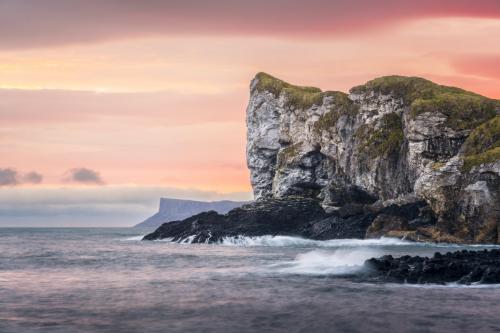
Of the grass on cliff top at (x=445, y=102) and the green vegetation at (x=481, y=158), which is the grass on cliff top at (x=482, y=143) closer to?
the green vegetation at (x=481, y=158)

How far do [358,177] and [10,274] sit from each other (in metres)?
80.7

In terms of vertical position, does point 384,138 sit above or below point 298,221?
above

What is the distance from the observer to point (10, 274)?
172ft

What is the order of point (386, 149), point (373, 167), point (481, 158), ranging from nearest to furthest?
1. point (481, 158)
2. point (386, 149)
3. point (373, 167)

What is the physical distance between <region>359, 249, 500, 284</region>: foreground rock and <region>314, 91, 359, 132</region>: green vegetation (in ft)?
278

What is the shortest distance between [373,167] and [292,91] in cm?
3615

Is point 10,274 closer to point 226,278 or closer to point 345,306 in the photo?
point 226,278

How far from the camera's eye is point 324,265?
53.5 metres

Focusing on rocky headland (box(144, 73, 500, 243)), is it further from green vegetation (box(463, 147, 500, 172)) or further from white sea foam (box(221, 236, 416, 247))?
white sea foam (box(221, 236, 416, 247))

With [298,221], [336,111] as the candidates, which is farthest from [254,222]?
[336,111]

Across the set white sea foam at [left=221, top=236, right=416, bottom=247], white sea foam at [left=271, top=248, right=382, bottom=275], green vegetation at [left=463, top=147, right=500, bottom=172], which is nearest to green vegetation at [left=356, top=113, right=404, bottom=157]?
green vegetation at [left=463, top=147, right=500, bottom=172]

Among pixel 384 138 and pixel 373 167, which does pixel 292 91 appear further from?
pixel 373 167

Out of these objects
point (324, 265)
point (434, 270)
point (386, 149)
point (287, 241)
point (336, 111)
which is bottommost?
point (324, 265)

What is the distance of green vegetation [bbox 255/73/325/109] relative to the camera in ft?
464
